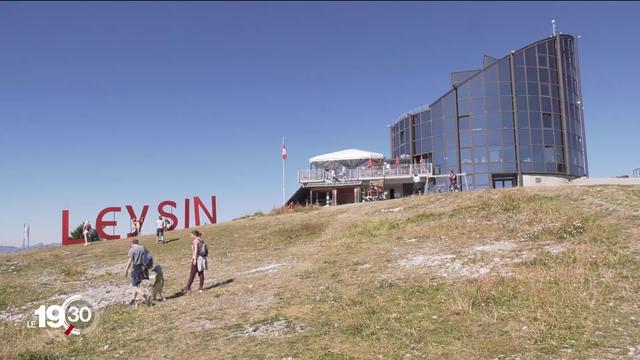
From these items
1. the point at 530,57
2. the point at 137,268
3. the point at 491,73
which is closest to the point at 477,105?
the point at 491,73

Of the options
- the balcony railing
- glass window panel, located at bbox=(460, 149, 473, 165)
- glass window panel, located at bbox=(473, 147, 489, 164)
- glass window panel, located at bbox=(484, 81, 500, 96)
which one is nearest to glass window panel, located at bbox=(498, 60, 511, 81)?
glass window panel, located at bbox=(484, 81, 500, 96)

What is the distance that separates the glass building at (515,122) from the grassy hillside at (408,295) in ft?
71.3

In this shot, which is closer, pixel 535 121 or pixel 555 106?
pixel 535 121

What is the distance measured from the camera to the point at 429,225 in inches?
824

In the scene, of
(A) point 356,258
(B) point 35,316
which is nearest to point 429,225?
(A) point 356,258

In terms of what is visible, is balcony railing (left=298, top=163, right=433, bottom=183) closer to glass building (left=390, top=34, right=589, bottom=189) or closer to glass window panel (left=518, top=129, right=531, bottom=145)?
glass building (left=390, top=34, right=589, bottom=189)

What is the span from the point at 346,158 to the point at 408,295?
35.9 meters

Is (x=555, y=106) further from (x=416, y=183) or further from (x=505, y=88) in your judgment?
(x=416, y=183)

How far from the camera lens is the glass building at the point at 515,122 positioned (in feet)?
144

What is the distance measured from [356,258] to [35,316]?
34.0ft

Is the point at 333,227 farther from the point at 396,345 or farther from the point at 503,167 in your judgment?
the point at 503,167

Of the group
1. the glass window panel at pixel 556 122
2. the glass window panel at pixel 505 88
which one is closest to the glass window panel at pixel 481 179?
the glass window panel at pixel 505 88

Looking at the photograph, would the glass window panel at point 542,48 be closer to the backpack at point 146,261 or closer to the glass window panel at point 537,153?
the glass window panel at point 537,153

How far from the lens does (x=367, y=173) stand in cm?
4338
